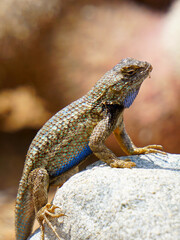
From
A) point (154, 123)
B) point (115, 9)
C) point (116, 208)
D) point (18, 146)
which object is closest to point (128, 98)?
point (116, 208)

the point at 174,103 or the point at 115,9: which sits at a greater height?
the point at 115,9

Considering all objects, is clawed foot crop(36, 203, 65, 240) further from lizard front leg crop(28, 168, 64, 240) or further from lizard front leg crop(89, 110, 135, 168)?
lizard front leg crop(89, 110, 135, 168)

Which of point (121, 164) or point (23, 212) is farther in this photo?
point (23, 212)

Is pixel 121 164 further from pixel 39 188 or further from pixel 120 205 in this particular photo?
pixel 39 188

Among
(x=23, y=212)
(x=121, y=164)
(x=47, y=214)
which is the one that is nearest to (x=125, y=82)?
(x=121, y=164)

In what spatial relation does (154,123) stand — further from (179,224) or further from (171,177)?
(179,224)
